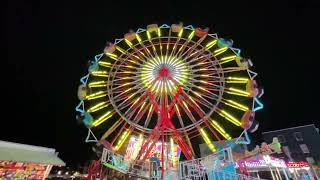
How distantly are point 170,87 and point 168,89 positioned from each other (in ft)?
0.69

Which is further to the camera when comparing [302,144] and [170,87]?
[302,144]

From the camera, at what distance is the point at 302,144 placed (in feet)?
97.7

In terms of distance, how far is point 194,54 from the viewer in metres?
18.3

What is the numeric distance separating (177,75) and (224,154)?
7682 mm

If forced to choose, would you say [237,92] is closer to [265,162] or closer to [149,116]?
[265,162]

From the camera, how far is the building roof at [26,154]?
16.2m

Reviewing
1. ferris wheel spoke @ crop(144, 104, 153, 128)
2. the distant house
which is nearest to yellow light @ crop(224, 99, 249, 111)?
ferris wheel spoke @ crop(144, 104, 153, 128)

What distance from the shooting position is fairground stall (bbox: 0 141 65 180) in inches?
610

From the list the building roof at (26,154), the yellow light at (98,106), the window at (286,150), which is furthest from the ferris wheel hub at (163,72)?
the window at (286,150)

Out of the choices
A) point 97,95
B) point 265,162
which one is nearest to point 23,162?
point 97,95

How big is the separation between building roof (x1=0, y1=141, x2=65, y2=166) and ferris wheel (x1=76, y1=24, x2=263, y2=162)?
4.70m

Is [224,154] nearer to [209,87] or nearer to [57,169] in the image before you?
[209,87]

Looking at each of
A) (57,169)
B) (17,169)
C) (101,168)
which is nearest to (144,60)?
(101,168)

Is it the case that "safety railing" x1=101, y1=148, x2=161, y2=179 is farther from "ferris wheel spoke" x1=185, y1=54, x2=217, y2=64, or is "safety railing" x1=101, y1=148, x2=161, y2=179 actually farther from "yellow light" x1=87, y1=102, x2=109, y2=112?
"ferris wheel spoke" x1=185, y1=54, x2=217, y2=64
